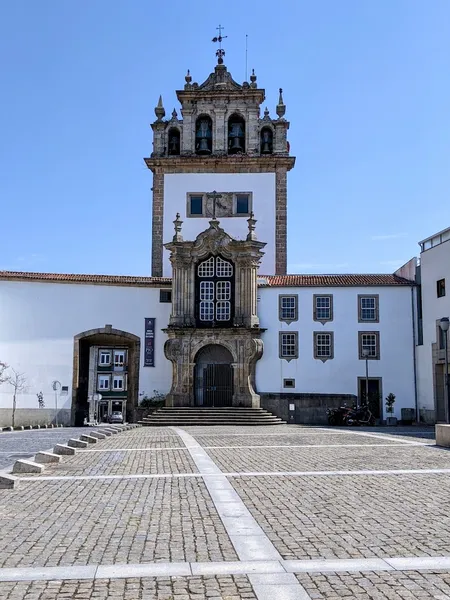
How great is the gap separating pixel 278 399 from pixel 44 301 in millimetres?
13430

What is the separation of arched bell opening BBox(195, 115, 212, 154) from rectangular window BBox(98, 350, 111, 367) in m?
41.2

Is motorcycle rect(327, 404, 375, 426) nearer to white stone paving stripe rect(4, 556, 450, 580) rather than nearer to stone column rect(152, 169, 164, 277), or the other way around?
stone column rect(152, 169, 164, 277)

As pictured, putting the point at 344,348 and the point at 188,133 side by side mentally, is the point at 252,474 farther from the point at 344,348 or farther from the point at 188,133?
the point at 188,133

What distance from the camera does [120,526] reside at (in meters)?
8.30

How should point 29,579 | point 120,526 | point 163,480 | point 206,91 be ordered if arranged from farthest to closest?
point 206,91 < point 163,480 < point 120,526 < point 29,579

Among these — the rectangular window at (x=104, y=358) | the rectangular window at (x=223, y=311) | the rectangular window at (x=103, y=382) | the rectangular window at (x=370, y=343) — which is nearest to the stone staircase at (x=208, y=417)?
the rectangular window at (x=223, y=311)

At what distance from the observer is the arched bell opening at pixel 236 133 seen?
149 ft

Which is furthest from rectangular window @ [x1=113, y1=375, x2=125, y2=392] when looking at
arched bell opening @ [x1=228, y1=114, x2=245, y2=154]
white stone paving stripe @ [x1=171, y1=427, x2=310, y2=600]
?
white stone paving stripe @ [x1=171, y1=427, x2=310, y2=600]

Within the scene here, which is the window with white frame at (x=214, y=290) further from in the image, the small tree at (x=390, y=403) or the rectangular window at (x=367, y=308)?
the small tree at (x=390, y=403)

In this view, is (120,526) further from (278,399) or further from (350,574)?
(278,399)

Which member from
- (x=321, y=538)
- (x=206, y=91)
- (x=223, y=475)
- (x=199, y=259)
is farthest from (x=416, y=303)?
(x=321, y=538)

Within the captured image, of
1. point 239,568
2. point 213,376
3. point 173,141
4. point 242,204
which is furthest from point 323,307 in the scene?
point 239,568

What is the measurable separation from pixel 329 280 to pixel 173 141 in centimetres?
1427

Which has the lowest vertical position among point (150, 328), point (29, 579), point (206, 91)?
point (29, 579)
